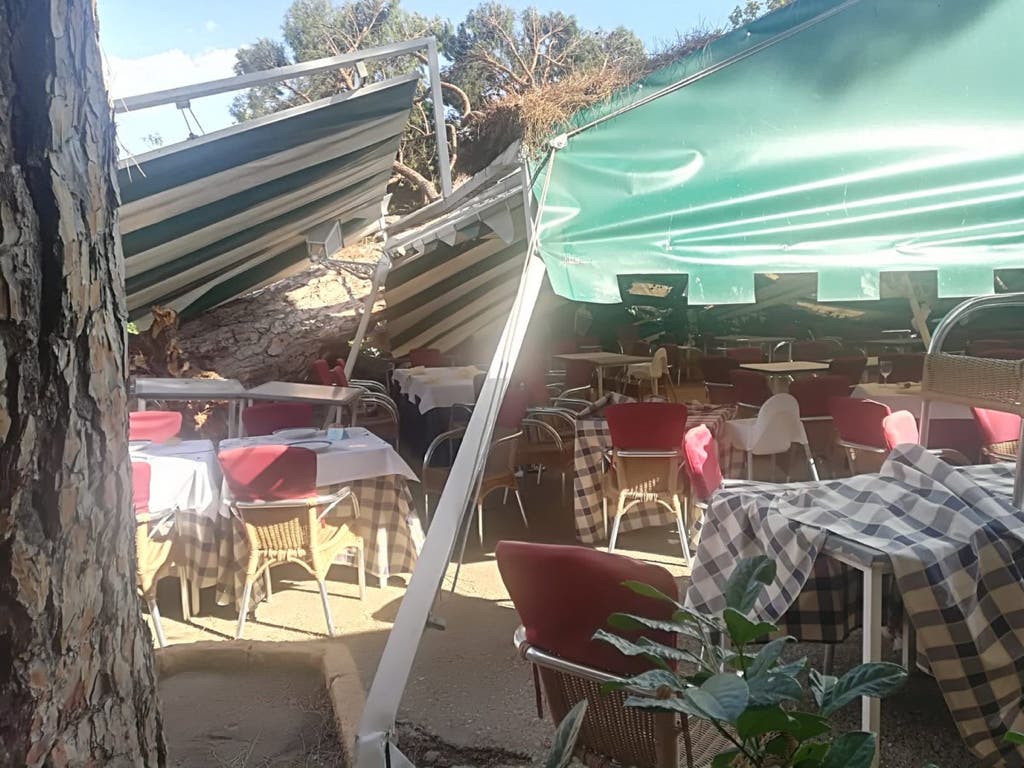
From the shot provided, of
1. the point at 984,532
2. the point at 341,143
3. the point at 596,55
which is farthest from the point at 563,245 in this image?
the point at 596,55

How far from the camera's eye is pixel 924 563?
1738 mm

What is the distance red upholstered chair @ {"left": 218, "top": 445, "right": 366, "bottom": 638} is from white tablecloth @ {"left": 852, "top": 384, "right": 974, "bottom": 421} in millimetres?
3603

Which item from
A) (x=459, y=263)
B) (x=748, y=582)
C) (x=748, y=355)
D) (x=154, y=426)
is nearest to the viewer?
(x=748, y=582)

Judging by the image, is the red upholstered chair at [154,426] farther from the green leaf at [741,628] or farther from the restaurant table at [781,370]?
the restaurant table at [781,370]

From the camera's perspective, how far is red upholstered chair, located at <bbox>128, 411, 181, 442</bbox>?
4734 millimetres

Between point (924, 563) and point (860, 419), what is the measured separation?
299 cm

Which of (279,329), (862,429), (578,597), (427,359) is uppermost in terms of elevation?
(279,329)

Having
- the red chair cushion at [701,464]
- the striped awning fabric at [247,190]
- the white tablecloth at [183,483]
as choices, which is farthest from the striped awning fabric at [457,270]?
the white tablecloth at [183,483]

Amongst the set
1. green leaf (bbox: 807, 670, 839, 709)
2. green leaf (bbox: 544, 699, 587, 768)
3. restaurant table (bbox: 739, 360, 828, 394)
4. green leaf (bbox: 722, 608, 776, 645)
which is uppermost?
restaurant table (bbox: 739, 360, 828, 394)

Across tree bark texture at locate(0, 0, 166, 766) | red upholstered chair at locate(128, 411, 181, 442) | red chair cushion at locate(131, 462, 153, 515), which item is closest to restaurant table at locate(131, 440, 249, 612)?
red chair cushion at locate(131, 462, 153, 515)

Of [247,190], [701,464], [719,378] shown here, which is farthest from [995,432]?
[247,190]

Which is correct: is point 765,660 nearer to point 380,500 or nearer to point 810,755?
point 810,755

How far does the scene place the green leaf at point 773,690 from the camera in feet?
2.82

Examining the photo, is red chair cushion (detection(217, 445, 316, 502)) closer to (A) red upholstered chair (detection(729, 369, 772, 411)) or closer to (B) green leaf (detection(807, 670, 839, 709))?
(B) green leaf (detection(807, 670, 839, 709))
